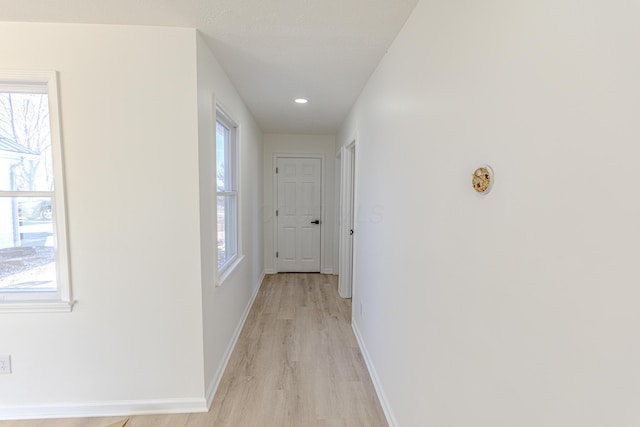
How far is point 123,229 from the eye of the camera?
1.79 m

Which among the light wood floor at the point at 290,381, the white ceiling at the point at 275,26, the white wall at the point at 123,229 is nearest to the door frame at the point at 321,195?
the light wood floor at the point at 290,381

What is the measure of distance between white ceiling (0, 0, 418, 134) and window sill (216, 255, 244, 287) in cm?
158

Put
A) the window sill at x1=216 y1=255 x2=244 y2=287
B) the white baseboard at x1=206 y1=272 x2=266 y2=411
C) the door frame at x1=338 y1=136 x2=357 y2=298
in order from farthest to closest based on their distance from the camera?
1. the door frame at x1=338 y1=136 x2=357 y2=298
2. the window sill at x1=216 y1=255 x2=244 y2=287
3. the white baseboard at x1=206 y1=272 x2=266 y2=411

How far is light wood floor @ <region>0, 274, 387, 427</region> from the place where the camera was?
183cm

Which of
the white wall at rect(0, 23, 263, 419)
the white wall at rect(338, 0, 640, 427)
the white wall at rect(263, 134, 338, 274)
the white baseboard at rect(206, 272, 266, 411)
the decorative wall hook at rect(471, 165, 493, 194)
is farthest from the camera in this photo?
the white wall at rect(263, 134, 338, 274)

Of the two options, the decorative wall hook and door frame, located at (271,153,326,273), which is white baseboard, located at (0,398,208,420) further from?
door frame, located at (271,153,326,273)

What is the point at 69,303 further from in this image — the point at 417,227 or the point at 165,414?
the point at 417,227

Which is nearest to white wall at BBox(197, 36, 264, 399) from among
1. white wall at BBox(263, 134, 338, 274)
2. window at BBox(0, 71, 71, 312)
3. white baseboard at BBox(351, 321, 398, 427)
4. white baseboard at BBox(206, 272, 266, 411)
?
white baseboard at BBox(206, 272, 266, 411)

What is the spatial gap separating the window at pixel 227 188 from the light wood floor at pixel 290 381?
2.63 feet

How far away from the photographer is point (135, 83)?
1733 mm

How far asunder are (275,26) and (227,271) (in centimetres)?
180

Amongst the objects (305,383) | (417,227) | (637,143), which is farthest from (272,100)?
(637,143)

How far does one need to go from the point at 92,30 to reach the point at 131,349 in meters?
1.86

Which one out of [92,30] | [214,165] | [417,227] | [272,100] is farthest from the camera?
[272,100]
